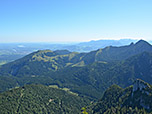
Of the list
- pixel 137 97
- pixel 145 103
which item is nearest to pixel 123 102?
pixel 137 97

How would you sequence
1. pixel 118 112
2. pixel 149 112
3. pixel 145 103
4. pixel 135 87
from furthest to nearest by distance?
pixel 135 87 → pixel 118 112 → pixel 145 103 → pixel 149 112

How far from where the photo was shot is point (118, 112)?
18062 cm

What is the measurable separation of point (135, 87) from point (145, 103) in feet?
95.5

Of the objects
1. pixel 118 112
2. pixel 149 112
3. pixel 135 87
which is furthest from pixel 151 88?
pixel 118 112

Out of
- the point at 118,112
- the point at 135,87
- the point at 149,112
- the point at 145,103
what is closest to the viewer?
the point at 149,112

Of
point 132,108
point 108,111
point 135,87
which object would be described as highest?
point 135,87

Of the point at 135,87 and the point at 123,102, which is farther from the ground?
the point at 135,87

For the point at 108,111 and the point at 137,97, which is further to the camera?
the point at 108,111

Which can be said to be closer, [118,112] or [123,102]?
[118,112]

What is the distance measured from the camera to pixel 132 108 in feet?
581

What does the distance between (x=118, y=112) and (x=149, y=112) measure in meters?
35.7

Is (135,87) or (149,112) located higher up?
(135,87)

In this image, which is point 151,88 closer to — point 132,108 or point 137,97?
point 137,97

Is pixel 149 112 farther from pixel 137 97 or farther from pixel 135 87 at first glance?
pixel 135 87
